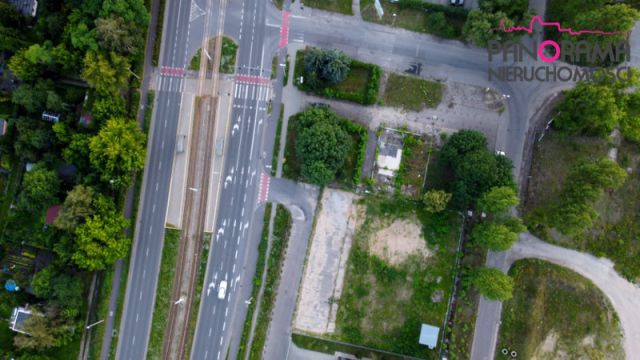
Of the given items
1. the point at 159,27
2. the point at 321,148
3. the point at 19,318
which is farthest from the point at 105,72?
the point at 19,318

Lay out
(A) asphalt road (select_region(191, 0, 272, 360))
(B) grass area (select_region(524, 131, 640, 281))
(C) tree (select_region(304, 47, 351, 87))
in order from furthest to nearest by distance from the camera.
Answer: (A) asphalt road (select_region(191, 0, 272, 360)), (B) grass area (select_region(524, 131, 640, 281)), (C) tree (select_region(304, 47, 351, 87))

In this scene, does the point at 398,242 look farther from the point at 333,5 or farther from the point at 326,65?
the point at 333,5

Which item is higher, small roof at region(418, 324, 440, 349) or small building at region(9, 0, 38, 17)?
small building at region(9, 0, 38, 17)

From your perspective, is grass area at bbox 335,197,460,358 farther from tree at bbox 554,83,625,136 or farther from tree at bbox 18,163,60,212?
tree at bbox 18,163,60,212

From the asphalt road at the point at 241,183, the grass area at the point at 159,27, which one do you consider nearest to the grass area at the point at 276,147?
the asphalt road at the point at 241,183

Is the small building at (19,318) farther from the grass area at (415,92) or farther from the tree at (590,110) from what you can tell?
the tree at (590,110)

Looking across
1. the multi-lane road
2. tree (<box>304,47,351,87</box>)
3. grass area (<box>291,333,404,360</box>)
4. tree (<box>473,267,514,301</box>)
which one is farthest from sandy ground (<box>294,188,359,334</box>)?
tree (<box>473,267,514,301</box>)
